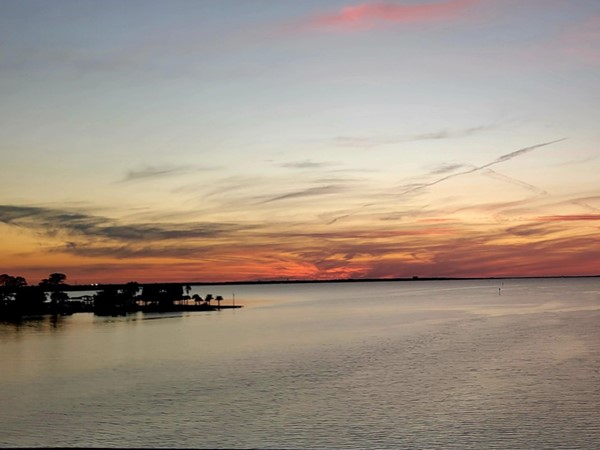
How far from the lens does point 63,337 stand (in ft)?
394

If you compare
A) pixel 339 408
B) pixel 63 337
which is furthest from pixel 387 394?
pixel 63 337

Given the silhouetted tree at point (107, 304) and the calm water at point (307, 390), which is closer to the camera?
the calm water at point (307, 390)

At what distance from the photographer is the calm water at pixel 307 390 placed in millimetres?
45375

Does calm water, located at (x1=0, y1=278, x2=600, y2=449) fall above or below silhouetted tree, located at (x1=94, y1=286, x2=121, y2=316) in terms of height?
below

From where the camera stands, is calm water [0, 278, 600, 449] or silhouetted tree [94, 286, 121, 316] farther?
silhouetted tree [94, 286, 121, 316]

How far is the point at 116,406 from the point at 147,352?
4021cm

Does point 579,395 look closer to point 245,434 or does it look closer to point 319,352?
point 245,434

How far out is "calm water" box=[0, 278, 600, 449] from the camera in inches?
1786

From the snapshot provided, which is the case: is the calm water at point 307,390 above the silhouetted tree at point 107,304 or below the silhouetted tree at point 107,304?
below

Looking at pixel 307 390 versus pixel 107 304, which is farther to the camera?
pixel 107 304

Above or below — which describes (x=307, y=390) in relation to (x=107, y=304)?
below

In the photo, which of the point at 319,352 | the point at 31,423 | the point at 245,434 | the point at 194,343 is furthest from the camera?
the point at 194,343

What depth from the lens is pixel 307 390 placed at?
201ft

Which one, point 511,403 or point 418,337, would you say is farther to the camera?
point 418,337
